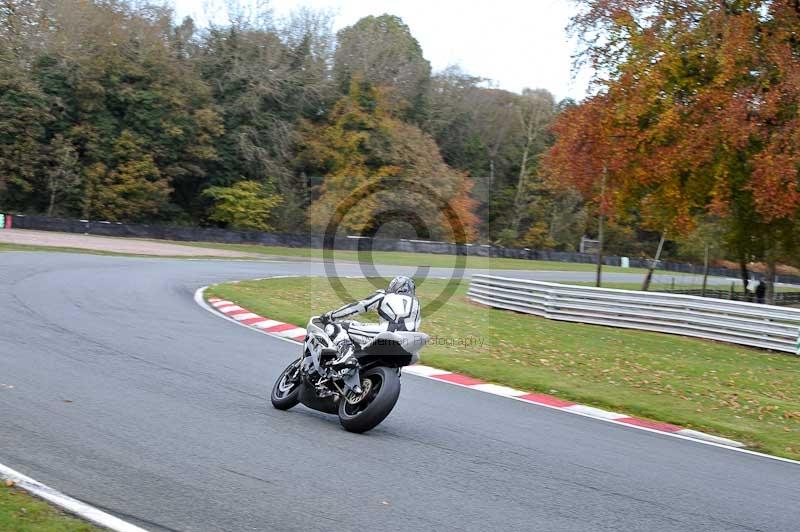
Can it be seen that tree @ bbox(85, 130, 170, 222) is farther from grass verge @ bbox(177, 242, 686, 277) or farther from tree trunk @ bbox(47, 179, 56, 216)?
grass verge @ bbox(177, 242, 686, 277)

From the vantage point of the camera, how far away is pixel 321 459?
7.04 metres

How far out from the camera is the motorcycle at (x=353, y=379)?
786 cm

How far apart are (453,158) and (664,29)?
161ft

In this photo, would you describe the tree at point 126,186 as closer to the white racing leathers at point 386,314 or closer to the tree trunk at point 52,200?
the tree trunk at point 52,200

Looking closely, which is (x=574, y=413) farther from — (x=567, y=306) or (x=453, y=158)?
(x=453, y=158)

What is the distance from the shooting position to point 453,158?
72.2 m

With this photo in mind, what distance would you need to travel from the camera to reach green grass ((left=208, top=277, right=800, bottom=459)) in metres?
11.1

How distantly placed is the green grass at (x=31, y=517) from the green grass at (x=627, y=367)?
771 centimetres

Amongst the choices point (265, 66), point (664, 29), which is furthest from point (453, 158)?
point (664, 29)

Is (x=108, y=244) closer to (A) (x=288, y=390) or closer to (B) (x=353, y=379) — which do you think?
(A) (x=288, y=390)

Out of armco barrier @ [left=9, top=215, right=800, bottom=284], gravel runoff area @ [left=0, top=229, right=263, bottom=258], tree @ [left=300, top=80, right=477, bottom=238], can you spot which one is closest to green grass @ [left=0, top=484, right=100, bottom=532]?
gravel runoff area @ [left=0, top=229, right=263, bottom=258]

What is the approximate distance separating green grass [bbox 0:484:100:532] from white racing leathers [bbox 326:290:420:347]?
3.59m

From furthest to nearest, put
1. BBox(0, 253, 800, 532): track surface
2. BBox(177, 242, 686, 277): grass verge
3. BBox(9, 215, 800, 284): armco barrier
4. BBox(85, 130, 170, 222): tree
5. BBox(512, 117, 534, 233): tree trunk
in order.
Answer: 1. BBox(512, 117, 534, 233): tree trunk
2. BBox(85, 130, 170, 222): tree
3. BBox(177, 242, 686, 277): grass verge
4. BBox(9, 215, 800, 284): armco barrier
5. BBox(0, 253, 800, 532): track surface

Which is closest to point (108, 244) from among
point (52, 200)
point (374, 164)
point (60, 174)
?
point (52, 200)
